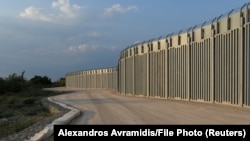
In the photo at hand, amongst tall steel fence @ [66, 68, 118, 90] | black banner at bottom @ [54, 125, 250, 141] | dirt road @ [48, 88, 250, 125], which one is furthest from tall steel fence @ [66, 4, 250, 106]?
tall steel fence @ [66, 68, 118, 90]

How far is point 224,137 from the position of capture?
9609mm

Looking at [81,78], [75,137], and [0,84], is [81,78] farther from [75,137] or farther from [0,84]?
[75,137]

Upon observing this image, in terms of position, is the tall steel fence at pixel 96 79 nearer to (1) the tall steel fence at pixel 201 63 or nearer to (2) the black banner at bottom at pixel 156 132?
(1) the tall steel fence at pixel 201 63

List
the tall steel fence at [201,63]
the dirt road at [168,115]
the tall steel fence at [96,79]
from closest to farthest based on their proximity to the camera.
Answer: the dirt road at [168,115] < the tall steel fence at [201,63] < the tall steel fence at [96,79]

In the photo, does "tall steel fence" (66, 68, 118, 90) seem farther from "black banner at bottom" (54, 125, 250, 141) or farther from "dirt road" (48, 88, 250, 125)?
"black banner at bottom" (54, 125, 250, 141)

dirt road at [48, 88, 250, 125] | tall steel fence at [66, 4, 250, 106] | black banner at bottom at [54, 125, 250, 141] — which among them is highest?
tall steel fence at [66, 4, 250, 106]

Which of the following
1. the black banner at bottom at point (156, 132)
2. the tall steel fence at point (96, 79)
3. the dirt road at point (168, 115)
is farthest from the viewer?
the tall steel fence at point (96, 79)

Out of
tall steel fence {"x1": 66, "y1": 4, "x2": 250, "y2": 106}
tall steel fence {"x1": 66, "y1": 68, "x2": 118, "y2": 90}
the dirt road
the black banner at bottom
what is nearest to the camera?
the black banner at bottom

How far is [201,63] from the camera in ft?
112

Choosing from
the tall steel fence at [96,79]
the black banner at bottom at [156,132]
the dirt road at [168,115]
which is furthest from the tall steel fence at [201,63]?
the tall steel fence at [96,79]

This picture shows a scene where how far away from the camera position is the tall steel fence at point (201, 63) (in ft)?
87.7

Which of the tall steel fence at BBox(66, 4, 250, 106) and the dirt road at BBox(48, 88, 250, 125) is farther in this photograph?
the tall steel fence at BBox(66, 4, 250, 106)

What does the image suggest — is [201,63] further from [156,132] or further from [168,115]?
[156,132]

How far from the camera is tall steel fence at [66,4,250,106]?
1052 inches
